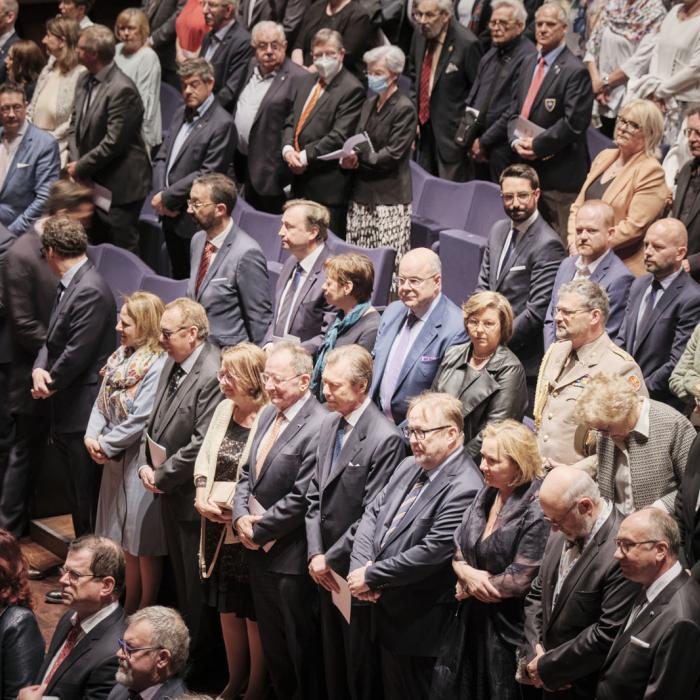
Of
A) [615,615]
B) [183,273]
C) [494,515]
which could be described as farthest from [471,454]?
[183,273]

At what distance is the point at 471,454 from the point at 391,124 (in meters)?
2.67

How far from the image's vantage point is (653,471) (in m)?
4.25

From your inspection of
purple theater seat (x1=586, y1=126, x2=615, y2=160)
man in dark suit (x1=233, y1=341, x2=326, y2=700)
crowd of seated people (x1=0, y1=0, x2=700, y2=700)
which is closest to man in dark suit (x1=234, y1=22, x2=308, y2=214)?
crowd of seated people (x1=0, y1=0, x2=700, y2=700)

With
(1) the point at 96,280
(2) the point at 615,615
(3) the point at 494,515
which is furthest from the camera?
(1) the point at 96,280

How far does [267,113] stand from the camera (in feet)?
24.1

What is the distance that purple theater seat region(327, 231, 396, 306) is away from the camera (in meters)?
6.32

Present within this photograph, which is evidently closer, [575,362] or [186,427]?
[575,362]

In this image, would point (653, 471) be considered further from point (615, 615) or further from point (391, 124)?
point (391, 124)

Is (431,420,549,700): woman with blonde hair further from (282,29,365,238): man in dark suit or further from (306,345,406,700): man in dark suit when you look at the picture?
(282,29,365,238): man in dark suit

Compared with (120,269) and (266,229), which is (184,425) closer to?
(120,269)

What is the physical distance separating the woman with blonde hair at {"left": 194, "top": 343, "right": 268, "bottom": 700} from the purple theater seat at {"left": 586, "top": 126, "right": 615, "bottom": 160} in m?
3.01

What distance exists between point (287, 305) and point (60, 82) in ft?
9.37

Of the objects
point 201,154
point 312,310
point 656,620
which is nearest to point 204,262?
point 312,310

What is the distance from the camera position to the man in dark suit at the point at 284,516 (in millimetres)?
Result: 4906
